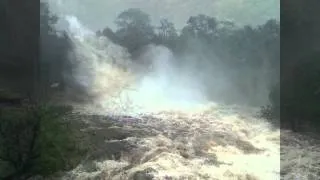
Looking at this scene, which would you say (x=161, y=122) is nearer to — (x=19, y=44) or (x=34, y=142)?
(x=34, y=142)

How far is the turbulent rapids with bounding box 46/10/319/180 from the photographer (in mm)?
4023

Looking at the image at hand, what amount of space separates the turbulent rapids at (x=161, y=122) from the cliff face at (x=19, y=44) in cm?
30

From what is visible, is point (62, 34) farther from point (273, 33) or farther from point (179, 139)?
point (273, 33)

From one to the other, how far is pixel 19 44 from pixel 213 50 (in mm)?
1532

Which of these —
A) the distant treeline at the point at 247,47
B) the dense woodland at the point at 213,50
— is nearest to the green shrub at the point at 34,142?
the dense woodland at the point at 213,50

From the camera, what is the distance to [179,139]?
4.10 m

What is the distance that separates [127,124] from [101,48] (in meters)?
0.63

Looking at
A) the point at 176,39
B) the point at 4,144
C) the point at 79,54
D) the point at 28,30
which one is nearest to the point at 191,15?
the point at 176,39

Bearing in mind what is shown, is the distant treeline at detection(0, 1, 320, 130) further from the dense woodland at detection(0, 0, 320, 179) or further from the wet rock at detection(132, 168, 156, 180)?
the wet rock at detection(132, 168, 156, 180)

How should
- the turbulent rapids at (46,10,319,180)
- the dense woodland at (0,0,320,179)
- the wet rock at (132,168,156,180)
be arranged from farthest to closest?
the dense woodland at (0,0,320,179) → the turbulent rapids at (46,10,319,180) → the wet rock at (132,168,156,180)

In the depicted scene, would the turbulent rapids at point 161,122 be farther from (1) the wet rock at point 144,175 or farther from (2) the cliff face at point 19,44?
(2) the cliff face at point 19,44

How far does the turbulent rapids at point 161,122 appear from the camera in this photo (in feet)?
13.2

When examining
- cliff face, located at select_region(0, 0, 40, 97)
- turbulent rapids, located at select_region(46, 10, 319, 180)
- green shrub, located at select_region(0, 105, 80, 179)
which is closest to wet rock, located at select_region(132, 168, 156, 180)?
turbulent rapids, located at select_region(46, 10, 319, 180)

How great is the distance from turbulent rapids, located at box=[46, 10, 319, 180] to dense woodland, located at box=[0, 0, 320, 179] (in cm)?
12
